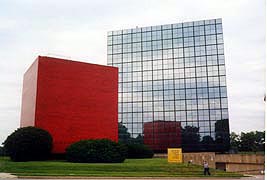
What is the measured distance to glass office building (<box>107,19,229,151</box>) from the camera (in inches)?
2552

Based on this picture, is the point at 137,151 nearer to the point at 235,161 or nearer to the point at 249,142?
the point at 235,161

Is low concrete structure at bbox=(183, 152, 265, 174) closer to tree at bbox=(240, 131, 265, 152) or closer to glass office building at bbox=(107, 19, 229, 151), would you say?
glass office building at bbox=(107, 19, 229, 151)

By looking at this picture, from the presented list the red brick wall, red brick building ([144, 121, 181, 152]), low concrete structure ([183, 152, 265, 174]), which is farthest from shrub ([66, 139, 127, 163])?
red brick building ([144, 121, 181, 152])

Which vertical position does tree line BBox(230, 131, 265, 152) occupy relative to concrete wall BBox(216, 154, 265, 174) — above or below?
above

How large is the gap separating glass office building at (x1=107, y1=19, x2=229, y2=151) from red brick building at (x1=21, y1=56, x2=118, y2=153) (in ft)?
75.3

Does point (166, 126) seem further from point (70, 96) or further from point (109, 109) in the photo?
point (70, 96)

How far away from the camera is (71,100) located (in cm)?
4322

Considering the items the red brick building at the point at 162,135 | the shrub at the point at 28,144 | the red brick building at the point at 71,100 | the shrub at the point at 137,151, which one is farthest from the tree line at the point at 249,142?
the shrub at the point at 28,144

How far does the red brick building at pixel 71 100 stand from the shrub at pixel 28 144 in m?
3.32

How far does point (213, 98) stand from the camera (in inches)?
2566

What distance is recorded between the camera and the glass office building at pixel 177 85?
64.8 metres

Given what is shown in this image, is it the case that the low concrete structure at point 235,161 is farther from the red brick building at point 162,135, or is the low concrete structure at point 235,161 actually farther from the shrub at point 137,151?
the red brick building at point 162,135

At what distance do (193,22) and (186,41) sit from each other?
4460mm

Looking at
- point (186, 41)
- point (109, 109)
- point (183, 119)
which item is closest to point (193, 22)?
point (186, 41)
